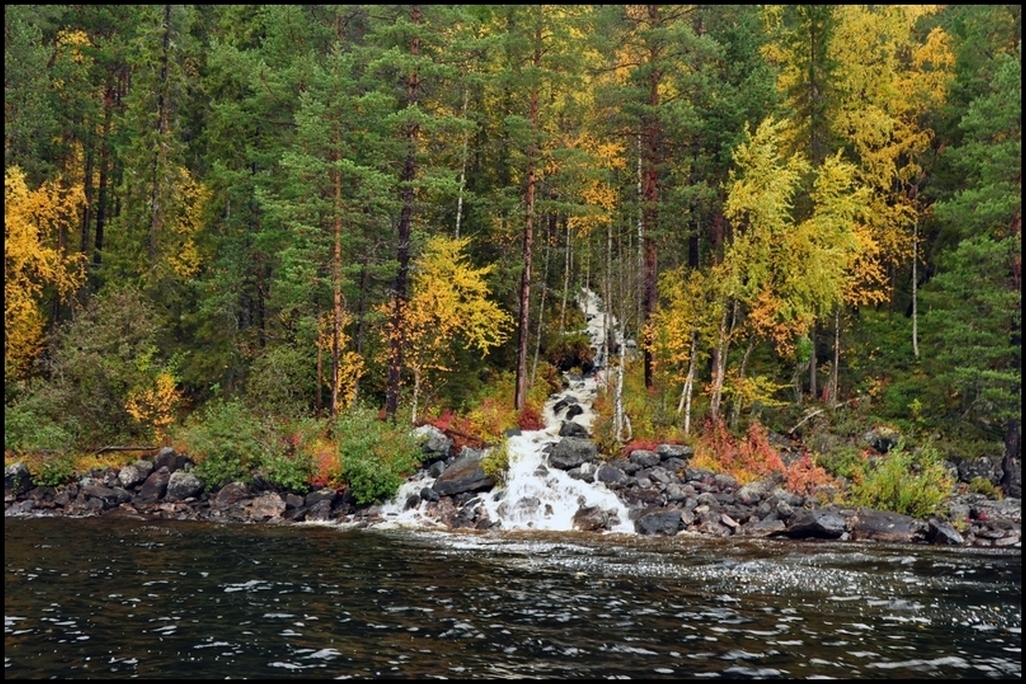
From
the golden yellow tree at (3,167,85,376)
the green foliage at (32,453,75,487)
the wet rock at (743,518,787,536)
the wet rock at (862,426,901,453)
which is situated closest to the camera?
the wet rock at (743,518,787,536)

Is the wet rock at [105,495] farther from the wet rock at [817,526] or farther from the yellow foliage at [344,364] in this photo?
the wet rock at [817,526]

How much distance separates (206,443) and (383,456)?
6.15 m

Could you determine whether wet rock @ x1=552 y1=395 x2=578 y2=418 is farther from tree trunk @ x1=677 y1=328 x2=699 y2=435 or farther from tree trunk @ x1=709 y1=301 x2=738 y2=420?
tree trunk @ x1=709 y1=301 x2=738 y2=420

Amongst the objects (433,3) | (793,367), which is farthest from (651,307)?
(433,3)

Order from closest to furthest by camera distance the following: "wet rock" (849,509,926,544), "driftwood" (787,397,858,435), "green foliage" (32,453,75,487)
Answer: "wet rock" (849,509,926,544) < "green foliage" (32,453,75,487) < "driftwood" (787,397,858,435)

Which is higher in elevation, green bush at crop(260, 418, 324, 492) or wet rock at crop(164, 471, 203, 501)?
green bush at crop(260, 418, 324, 492)

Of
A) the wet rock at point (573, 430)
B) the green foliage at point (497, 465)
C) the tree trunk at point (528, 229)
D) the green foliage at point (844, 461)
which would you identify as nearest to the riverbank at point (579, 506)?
the green foliage at point (497, 465)

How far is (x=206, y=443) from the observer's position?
24984 millimetres

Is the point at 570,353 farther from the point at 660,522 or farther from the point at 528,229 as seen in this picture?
the point at 660,522

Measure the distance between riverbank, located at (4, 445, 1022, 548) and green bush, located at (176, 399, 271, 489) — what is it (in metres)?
0.40

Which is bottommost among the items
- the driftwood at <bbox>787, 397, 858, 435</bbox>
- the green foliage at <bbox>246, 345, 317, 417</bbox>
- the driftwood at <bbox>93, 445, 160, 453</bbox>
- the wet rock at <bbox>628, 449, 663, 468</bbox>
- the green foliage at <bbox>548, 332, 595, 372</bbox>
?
the driftwood at <bbox>93, 445, 160, 453</bbox>

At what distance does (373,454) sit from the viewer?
79.7 ft

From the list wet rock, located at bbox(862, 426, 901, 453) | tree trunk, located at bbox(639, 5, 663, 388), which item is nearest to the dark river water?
wet rock, located at bbox(862, 426, 901, 453)

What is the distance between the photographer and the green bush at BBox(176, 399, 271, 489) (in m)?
24.5
